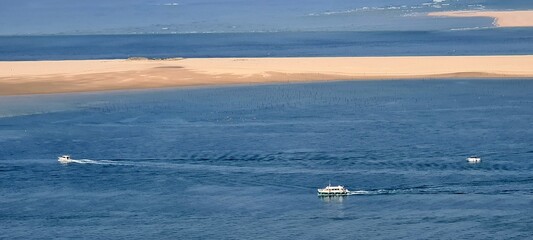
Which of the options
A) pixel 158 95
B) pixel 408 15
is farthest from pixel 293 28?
pixel 158 95

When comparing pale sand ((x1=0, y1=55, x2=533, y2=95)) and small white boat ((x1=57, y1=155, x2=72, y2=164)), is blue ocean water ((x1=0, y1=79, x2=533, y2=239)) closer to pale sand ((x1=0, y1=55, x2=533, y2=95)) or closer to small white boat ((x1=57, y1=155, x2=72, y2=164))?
small white boat ((x1=57, y1=155, x2=72, y2=164))

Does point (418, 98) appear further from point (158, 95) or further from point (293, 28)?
point (293, 28)

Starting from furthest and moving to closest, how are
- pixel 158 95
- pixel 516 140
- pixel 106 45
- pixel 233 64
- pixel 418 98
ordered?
pixel 106 45, pixel 233 64, pixel 158 95, pixel 418 98, pixel 516 140

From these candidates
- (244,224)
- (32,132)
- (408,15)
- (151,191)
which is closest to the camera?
(244,224)

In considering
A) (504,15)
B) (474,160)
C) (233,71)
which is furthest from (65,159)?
(504,15)

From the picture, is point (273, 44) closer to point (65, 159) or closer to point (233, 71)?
point (233, 71)

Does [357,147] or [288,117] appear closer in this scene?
[357,147]
